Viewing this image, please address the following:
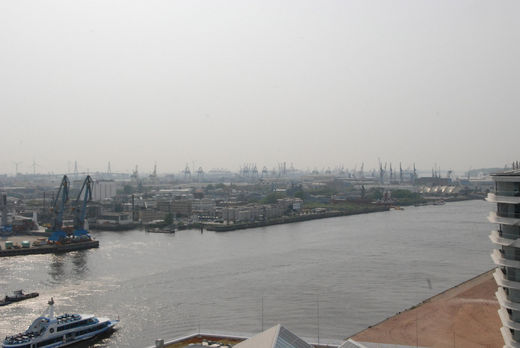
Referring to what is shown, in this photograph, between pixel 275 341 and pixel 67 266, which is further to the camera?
pixel 67 266

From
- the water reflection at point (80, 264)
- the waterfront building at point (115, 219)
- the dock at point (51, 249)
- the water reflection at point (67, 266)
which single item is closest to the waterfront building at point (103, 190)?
the waterfront building at point (115, 219)

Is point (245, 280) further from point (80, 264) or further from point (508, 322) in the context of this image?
point (508, 322)

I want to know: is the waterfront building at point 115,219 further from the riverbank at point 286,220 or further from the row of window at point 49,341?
the row of window at point 49,341

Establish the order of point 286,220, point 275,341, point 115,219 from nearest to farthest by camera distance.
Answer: point 275,341, point 115,219, point 286,220

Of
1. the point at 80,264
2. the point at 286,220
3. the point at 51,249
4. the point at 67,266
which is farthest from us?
the point at 286,220

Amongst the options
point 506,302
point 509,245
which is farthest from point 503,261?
point 506,302

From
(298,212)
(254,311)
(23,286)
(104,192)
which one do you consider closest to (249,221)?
(298,212)

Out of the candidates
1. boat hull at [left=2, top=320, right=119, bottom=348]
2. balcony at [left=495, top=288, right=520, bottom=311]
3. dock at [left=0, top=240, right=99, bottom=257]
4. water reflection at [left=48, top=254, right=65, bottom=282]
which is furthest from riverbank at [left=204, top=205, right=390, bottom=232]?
balcony at [left=495, top=288, right=520, bottom=311]
